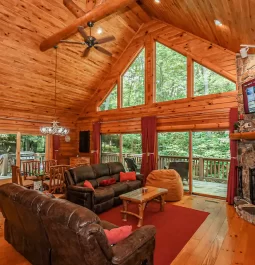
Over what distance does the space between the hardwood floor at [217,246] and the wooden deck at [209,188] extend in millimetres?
1592

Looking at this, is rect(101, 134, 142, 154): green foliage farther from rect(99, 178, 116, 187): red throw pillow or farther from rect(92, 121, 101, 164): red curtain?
rect(99, 178, 116, 187): red throw pillow

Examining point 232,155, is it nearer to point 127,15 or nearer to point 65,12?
point 127,15

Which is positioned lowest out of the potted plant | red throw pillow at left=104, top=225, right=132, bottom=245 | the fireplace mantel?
red throw pillow at left=104, top=225, right=132, bottom=245

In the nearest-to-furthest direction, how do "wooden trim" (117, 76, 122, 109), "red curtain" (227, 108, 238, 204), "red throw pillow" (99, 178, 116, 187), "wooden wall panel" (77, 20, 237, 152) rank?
"red curtain" (227, 108, 238, 204) → "red throw pillow" (99, 178, 116, 187) → "wooden wall panel" (77, 20, 237, 152) → "wooden trim" (117, 76, 122, 109)

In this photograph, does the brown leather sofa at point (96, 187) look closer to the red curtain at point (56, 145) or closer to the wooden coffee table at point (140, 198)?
the wooden coffee table at point (140, 198)

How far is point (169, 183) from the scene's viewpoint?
207 inches

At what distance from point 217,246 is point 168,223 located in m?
1.01

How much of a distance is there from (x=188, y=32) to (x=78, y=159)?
615 centimetres

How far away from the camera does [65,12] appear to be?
4992 mm

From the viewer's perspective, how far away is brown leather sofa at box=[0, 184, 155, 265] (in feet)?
5.23

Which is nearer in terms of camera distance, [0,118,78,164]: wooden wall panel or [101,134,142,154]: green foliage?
[0,118,78,164]: wooden wall panel

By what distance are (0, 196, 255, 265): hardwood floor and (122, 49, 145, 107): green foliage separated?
443 centimetres

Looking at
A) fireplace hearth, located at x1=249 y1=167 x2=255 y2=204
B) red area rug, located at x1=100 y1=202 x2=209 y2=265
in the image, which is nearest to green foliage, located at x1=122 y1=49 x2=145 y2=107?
red area rug, located at x1=100 y1=202 x2=209 y2=265

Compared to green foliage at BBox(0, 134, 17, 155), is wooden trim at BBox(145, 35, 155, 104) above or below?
above
